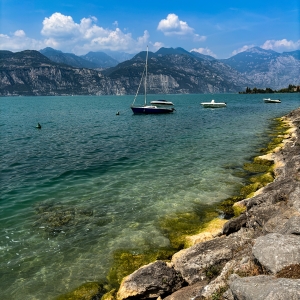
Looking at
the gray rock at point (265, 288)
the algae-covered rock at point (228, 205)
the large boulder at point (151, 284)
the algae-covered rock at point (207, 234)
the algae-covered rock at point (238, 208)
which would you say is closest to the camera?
the gray rock at point (265, 288)

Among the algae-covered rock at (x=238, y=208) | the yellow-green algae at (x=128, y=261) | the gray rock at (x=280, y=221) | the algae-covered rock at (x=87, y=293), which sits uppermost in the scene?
the gray rock at (x=280, y=221)

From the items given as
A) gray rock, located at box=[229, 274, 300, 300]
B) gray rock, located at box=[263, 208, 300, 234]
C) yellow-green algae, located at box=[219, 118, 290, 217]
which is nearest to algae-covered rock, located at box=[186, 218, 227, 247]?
yellow-green algae, located at box=[219, 118, 290, 217]

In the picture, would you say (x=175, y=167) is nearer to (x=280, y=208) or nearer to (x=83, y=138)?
(x=280, y=208)

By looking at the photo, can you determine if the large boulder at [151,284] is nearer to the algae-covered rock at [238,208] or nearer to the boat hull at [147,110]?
the algae-covered rock at [238,208]

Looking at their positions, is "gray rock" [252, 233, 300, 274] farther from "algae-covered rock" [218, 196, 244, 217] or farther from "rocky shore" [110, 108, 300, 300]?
"algae-covered rock" [218, 196, 244, 217]

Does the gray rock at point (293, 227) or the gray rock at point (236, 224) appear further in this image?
the gray rock at point (236, 224)

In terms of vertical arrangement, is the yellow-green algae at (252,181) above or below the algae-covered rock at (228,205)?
above

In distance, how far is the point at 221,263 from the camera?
1026 cm

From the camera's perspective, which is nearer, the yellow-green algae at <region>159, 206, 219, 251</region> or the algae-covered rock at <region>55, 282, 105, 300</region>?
the algae-covered rock at <region>55, 282, 105, 300</region>

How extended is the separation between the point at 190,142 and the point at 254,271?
35343mm

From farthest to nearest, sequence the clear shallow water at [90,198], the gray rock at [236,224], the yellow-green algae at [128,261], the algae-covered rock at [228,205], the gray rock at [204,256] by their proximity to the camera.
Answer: the algae-covered rock at [228,205] < the gray rock at [236,224] < the clear shallow water at [90,198] < the yellow-green algae at [128,261] < the gray rock at [204,256]

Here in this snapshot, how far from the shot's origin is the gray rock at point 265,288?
5102 mm

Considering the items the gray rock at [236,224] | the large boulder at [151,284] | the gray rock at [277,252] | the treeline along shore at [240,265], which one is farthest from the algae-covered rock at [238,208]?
the gray rock at [277,252]

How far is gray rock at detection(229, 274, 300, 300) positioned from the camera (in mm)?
5102
